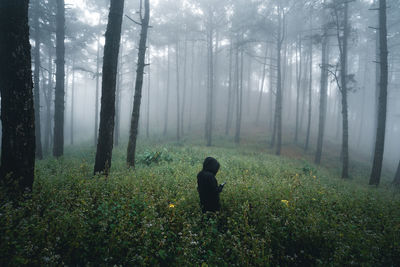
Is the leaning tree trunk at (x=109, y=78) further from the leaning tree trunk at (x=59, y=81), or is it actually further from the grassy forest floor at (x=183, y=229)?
the leaning tree trunk at (x=59, y=81)

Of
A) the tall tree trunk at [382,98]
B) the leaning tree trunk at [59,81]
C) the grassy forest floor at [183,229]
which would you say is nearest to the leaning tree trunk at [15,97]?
the grassy forest floor at [183,229]

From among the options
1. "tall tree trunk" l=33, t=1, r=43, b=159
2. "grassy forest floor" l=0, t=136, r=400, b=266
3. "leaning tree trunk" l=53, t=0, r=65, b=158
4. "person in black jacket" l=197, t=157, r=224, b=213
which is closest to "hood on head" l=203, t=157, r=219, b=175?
"person in black jacket" l=197, t=157, r=224, b=213

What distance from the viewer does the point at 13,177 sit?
4.15m

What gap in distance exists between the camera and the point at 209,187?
13.3 ft

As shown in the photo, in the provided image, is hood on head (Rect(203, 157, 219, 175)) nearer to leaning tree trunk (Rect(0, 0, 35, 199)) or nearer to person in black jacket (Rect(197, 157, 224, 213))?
person in black jacket (Rect(197, 157, 224, 213))

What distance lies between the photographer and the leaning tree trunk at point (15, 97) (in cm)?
399

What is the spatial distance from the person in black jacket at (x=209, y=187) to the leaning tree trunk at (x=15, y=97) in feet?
12.4

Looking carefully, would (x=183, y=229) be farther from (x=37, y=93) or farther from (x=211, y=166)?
(x=37, y=93)

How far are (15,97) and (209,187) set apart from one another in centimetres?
466

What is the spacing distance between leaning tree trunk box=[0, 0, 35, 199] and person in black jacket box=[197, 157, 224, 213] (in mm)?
3769

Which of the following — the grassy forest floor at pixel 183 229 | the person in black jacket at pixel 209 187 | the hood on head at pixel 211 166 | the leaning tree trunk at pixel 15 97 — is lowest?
the grassy forest floor at pixel 183 229

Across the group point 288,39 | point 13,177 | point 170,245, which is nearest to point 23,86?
point 13,177

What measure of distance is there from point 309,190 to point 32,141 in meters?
8.02

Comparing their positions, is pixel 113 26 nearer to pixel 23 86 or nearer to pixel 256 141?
pixel 23 86
